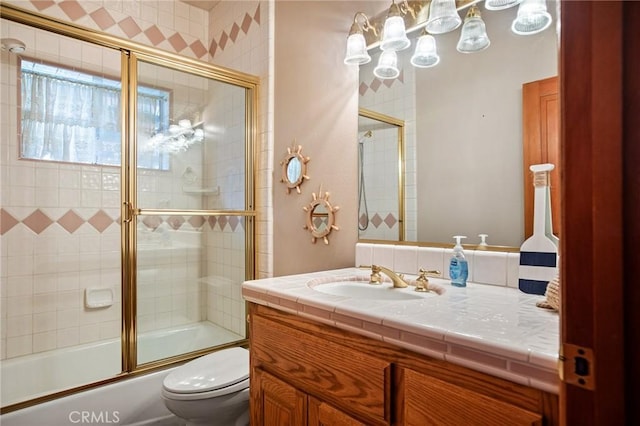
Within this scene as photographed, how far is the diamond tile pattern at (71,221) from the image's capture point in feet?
7.16

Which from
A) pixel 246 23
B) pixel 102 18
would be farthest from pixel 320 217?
pixel 102 18

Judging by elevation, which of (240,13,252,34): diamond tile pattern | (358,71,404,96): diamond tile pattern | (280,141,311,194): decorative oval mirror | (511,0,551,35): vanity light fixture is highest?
(240,13,252,34): diamond tile pattern

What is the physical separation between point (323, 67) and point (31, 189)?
5.90 feet

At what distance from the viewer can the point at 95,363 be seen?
213 cm

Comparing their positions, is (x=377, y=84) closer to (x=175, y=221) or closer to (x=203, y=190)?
(x=203, y=190)

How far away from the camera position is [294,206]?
6.16 feet

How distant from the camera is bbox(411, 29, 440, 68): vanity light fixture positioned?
1537mm

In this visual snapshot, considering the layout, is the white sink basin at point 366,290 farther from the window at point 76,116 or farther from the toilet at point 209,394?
the window at point 76,116

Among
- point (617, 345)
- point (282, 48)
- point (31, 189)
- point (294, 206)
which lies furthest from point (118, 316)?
point (617, 345)

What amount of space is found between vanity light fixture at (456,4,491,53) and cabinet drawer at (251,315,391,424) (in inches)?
48.1

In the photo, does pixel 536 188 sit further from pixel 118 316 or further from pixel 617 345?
pixel 118 316

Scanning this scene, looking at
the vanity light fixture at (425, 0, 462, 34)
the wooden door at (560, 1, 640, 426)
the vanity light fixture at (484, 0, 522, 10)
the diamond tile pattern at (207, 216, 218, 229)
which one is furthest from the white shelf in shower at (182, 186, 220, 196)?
the wooden door at (560, 1, 640, 426)

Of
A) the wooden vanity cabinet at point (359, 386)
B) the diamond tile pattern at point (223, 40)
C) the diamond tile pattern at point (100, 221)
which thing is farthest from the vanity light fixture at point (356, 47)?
the diamond tile pattern at point (100, 221)

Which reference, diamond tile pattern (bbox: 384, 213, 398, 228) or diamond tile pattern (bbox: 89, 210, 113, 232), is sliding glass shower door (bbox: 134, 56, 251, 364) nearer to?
diamond tile pattern (bbox: 89, 210, 113, 232)
